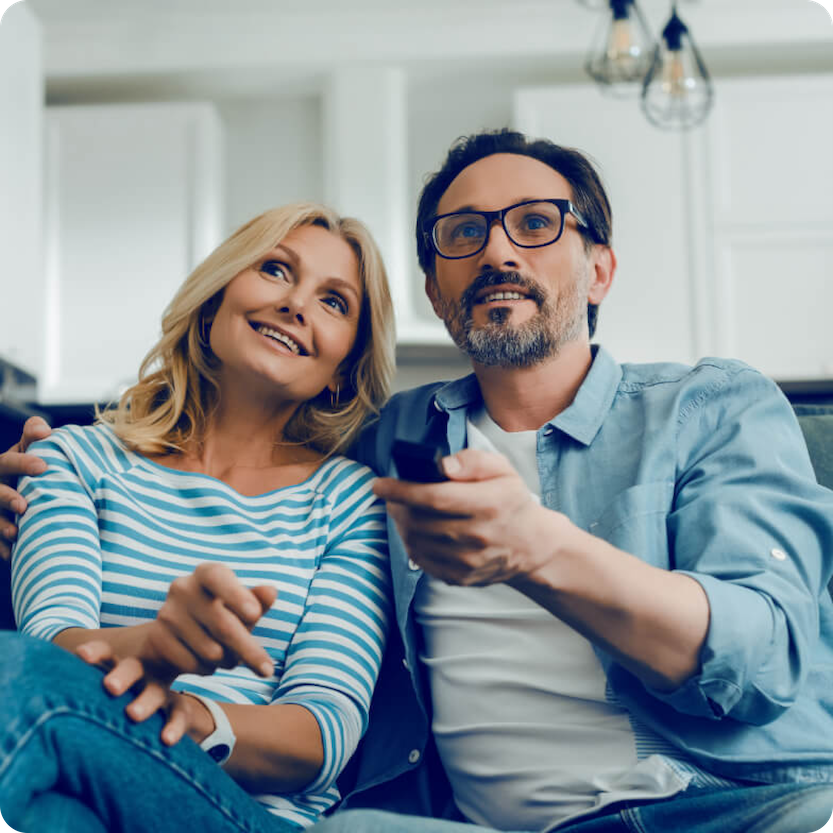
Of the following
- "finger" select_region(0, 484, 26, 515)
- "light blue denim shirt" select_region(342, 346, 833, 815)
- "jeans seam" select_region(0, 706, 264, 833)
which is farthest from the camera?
"finger" select_region(0, 484, 26, 515)

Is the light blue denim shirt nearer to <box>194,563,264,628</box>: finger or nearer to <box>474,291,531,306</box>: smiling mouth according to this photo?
<box>474,291,531,306</box>: smiling mouth

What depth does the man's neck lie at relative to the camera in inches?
57.4

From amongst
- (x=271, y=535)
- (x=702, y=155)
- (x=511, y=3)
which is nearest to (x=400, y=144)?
(x=511, y=3)

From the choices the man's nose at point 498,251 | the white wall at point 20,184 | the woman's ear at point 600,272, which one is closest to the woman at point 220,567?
the man's nose at point 498,251

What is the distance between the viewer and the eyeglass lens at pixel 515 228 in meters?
1.50

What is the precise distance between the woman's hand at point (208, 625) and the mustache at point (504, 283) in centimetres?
67

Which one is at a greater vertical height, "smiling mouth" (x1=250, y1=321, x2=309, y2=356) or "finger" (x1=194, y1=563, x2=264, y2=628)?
"smiling mouth" (x1=250, y1=321, x2=309, y2=356)

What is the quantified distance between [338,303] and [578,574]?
735 mm

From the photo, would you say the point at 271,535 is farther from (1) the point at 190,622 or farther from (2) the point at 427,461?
(2) the point at 427,461

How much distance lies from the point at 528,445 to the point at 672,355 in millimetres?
2648

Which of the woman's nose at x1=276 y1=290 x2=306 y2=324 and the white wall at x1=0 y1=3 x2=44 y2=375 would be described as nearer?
the woman's nose at x1=276 y1=290 x2=306 y2=324

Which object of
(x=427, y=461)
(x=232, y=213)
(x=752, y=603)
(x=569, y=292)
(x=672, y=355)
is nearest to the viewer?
(x=427, y=461)

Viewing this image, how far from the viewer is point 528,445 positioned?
1404 mm

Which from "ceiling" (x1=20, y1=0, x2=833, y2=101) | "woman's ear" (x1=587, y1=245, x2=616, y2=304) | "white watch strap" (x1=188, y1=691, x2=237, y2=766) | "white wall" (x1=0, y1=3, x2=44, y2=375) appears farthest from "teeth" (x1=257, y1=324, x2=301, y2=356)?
"ceiling" (x1=20, y1=0, x2=833, y2=101)
